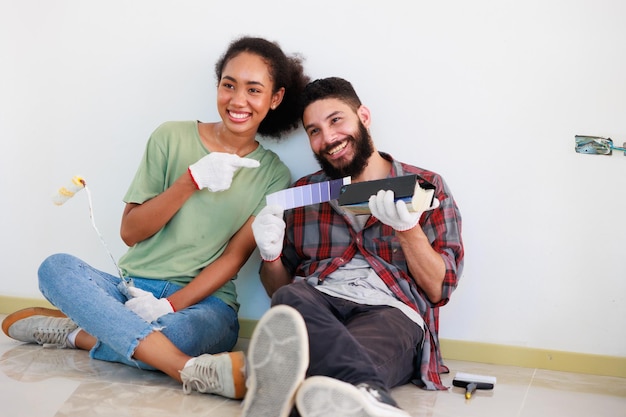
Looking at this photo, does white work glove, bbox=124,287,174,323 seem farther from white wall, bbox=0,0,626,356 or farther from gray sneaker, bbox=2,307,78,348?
white wall, bbox=0,0,626,356

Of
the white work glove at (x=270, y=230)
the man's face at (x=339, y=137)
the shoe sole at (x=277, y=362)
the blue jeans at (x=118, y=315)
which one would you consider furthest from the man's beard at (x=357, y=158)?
the shoe sole at (x=277, y=362)

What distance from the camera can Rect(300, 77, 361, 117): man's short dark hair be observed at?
213 centimetres

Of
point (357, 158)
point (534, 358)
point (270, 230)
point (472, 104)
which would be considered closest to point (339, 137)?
point (357, 158)

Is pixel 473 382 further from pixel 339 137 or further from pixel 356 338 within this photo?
pixel 339 137

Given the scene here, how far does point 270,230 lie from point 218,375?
387 mm

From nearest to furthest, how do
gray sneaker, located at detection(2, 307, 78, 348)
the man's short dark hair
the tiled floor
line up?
the tiled floor < the man's short dark hair < gray sneaker, located at detection(2, 307, 78, 348)

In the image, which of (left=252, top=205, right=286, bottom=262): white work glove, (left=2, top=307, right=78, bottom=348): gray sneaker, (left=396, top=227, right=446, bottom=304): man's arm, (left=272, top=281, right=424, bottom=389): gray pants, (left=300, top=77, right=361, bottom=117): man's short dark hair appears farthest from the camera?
(left=2, top=307, right=78, bottom=348): gray sneaker

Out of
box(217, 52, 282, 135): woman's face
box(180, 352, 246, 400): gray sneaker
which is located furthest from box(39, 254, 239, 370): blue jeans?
box(217, 52, 282, 135): woman's face

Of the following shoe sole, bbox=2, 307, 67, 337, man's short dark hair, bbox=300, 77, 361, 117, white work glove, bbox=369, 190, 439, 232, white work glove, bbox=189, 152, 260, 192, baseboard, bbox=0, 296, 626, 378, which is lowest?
baseboard, bbox=0, 296, 626, 378

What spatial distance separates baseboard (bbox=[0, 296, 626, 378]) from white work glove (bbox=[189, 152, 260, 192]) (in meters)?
0.77

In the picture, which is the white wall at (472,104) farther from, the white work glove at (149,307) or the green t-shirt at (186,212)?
the white work glove at (149,307)

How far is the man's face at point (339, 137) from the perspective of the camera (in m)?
2.09

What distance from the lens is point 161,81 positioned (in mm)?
2510

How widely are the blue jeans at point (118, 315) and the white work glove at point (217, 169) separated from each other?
0.31m
